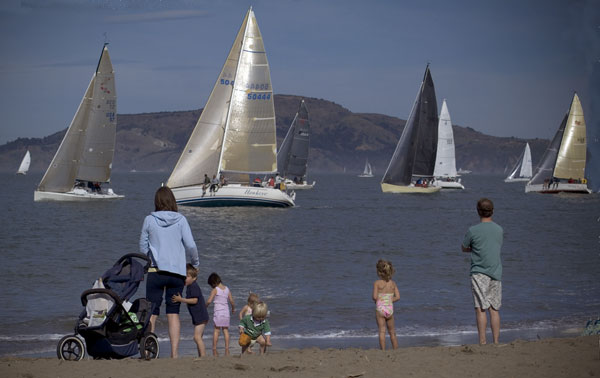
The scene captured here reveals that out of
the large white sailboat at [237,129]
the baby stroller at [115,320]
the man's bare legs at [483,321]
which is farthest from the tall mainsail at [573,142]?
the baby stroller at [115,320]

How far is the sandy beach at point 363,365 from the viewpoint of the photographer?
7.14m

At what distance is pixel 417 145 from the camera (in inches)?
2606

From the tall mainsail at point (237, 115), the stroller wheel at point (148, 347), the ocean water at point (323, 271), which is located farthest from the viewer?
the tall mainsail at point (237, 115)

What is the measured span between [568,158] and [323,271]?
51.7 meters

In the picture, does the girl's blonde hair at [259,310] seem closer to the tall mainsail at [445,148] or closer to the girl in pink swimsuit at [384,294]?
the girl in pink swimsuit at [384,294]

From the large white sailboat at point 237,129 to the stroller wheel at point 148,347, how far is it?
32.9 m

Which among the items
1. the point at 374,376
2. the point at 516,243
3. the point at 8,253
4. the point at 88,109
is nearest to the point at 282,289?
the point at 374,376

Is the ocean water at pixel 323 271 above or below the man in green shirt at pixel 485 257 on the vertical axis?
below

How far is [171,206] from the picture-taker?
783cm

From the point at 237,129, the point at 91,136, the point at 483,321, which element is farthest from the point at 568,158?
the point at 483,321

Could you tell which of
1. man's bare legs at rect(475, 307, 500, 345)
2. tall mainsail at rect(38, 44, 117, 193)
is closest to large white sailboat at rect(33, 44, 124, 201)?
tall mainsail at rect(38, 44, 117, 193)

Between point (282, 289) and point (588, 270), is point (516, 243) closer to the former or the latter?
point (588, 270)

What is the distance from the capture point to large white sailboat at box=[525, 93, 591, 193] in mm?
67125

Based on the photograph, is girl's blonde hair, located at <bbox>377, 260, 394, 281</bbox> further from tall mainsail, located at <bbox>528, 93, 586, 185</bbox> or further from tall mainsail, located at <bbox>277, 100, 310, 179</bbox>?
tall mainsail, located at <bbox>277, 100, 310, 179</bbox>
